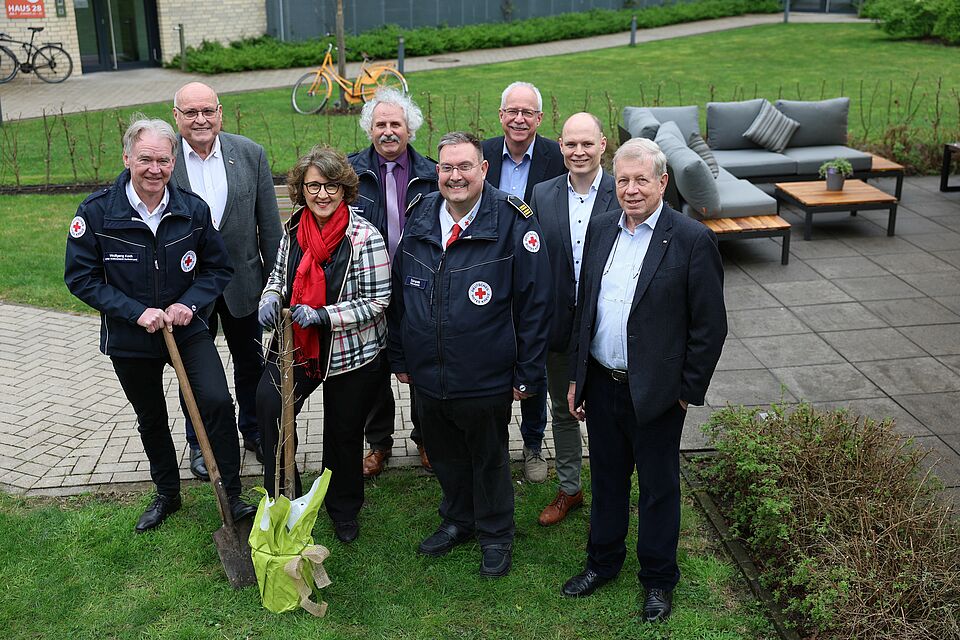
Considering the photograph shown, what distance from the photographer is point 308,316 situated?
4227 mm

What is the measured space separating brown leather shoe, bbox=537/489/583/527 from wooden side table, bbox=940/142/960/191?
821 cm

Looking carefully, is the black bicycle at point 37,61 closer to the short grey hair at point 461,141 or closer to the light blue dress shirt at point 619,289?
the short grey hair at point 461,141

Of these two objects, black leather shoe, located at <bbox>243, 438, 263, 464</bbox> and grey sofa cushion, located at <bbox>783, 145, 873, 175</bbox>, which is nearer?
black leather shoe, located at <bbox>243, 438, 263, 464</bbox>

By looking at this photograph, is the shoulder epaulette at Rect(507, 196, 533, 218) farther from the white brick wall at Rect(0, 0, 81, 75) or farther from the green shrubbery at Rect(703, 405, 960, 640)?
the white brick wall at Rect(0, 0, 81, 75)

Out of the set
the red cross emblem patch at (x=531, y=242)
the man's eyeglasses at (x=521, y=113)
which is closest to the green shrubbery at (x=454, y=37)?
the man's eyeglasses at (x=521, y=113)

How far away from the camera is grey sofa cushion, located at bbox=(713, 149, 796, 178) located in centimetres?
1099

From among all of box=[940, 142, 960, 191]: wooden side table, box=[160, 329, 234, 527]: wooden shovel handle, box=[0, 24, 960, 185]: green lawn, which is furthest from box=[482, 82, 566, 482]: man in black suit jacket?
box=[940, 142, 960, 191]: wooden side table

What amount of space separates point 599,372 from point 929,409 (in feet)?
10.1

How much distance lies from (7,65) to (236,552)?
61.1ft

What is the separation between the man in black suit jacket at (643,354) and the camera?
152 inches

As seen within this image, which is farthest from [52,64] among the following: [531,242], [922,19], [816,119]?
[922,19]

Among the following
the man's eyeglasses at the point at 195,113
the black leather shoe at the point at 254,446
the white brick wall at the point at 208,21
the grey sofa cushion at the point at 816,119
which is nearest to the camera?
the man's eyeglasses at the point at 195,113

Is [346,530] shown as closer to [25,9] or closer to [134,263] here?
[134,263]

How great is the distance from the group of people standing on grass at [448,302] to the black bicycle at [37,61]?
17.0 meters
